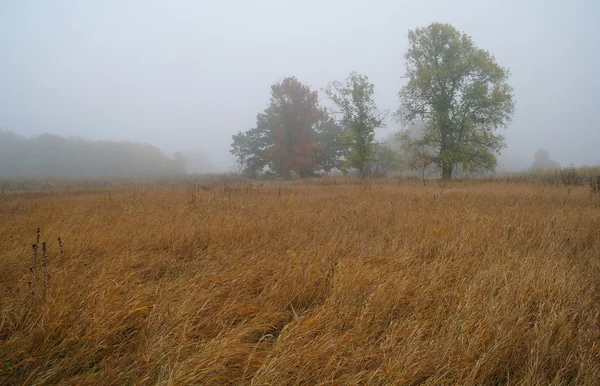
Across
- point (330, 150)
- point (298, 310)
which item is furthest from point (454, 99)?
point (298, 310)

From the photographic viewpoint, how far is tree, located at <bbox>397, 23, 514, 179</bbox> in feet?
55.4

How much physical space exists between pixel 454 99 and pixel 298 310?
20.6 m

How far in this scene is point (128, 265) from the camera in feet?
8.91

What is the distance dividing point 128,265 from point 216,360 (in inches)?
74.2

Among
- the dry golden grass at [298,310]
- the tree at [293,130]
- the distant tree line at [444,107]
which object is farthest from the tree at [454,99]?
the dry golden grass at [298,310]

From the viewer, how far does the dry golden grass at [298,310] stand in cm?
142

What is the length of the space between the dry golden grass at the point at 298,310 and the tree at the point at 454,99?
16.0m

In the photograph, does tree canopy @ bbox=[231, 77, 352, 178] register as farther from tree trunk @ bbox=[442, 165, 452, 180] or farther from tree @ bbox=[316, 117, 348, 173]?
tree trunk @ bbox=[442, 165, 452, 180]

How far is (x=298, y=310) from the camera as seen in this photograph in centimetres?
210

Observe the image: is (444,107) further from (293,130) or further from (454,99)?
(293,130)

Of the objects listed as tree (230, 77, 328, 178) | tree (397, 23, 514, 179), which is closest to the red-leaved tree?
tree (230, 77, 328, 178)

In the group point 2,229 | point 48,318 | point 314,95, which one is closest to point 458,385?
point 48,318

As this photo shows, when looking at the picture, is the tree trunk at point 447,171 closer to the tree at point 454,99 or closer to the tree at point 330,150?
the tree at point 454,99

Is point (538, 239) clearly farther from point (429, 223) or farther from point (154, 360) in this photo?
point (154, 360)
